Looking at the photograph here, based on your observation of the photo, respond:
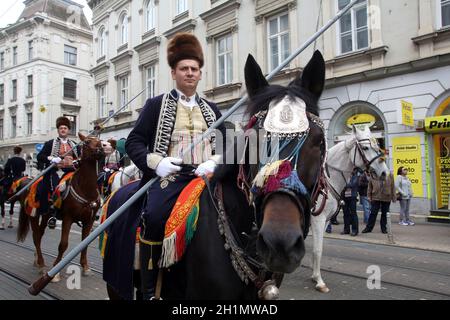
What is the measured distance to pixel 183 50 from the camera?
3.00m

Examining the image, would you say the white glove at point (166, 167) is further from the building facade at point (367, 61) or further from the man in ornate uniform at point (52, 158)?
the building facade at point (367, 61)

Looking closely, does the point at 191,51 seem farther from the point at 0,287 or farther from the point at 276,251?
the point at 0,287

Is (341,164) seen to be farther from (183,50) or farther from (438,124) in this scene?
(438,124)

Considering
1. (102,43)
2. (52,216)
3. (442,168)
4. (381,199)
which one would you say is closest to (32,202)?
(52,216)

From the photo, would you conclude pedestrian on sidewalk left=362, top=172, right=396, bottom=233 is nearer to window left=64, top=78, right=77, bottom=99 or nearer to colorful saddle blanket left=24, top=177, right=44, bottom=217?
colorful saddle blanket left=24, top=177, right=44, bottom=217

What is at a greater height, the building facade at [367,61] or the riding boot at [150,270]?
the building facade at [367,61]

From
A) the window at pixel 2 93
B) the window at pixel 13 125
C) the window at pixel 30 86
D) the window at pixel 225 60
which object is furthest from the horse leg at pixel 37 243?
the window at pixel 2 93

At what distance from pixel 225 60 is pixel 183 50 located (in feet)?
57.7

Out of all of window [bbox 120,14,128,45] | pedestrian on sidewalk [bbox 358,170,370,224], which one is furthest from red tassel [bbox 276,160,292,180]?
window [bbox 120,14,128,45]

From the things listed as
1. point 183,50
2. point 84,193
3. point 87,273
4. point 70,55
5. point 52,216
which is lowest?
point 87,273

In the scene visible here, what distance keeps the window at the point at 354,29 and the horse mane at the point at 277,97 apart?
14348mm

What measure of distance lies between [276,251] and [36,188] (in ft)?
22.1

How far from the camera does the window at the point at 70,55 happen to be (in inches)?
1652

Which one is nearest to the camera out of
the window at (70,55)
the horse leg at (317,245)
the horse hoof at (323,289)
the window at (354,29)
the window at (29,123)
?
the horse hoof at (323,289)
